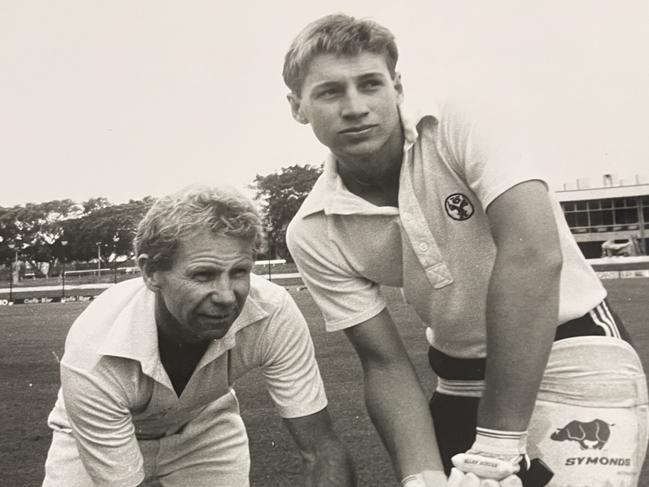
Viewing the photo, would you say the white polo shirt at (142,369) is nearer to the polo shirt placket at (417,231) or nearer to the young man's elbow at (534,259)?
the polo shirt placket at (417,231)

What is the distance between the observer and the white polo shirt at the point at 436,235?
258cm

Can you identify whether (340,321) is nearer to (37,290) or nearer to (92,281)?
(37,290)

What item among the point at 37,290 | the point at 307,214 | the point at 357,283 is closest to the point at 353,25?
the point at 307,214

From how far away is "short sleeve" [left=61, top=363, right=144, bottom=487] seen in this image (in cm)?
337

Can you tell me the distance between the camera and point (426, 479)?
2949 mm

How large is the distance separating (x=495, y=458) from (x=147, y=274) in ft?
5.33

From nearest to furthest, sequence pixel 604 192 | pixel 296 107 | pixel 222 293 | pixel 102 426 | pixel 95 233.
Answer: pixel 296 107
pixel 222 293
pixel 102 426
pixel 604 192
pixel 95 233

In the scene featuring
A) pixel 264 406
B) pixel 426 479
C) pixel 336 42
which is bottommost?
pixel 264 406

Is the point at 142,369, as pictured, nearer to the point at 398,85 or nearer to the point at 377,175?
the point at 377,175

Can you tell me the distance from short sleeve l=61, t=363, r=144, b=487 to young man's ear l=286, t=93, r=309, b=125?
48.2 inches

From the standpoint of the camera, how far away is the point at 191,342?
3.53 meters

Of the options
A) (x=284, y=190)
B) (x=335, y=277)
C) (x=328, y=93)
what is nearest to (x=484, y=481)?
(x=335, y=277)

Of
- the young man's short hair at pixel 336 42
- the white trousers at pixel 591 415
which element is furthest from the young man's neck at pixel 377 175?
the white trousers at pixel 591 415

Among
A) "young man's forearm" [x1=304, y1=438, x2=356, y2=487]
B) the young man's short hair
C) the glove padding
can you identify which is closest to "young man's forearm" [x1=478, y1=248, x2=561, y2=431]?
the glove padding
